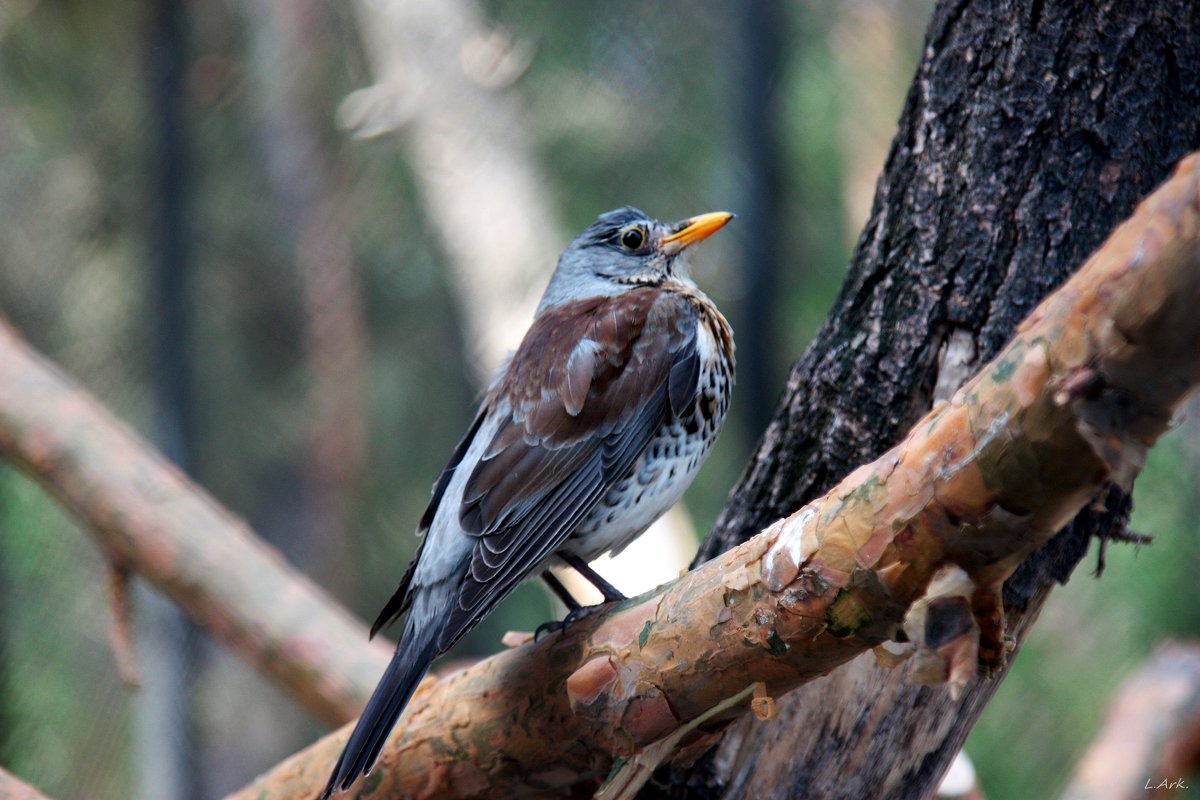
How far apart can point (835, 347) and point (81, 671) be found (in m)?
4.09

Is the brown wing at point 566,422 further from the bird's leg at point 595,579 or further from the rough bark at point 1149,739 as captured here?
the rough bark at point 1149,739

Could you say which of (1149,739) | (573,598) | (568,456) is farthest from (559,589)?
(1149,739)

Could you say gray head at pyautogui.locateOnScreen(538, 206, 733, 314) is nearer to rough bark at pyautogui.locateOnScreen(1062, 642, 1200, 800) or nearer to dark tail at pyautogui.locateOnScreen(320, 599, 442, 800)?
dark tail at pyautogui.locateOnScreen(320, 599, 442, 800)

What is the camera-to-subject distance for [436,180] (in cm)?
548

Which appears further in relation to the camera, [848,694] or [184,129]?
[184,129]

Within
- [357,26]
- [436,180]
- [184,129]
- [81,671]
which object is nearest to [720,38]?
[436,180]

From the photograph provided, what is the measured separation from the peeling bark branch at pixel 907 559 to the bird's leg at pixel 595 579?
223 millimetres

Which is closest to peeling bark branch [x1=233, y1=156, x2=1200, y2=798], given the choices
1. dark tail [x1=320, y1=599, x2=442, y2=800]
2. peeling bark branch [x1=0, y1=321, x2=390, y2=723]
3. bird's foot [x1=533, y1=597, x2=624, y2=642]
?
bird's foot [x1=533, y1=597, x2=624, y2=642]

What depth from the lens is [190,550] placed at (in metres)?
3.43

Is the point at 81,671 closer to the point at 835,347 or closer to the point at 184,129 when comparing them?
the point at 184,129

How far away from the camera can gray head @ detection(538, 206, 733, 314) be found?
10.4ft

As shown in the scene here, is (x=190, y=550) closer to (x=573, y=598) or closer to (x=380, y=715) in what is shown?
(x=573, y=598)

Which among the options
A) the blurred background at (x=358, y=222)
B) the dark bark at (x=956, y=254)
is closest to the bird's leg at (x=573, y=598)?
the dark bark at (x=956, y=254)

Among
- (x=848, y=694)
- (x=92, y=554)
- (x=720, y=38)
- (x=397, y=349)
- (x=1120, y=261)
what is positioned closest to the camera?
(x=1120, y=261)
